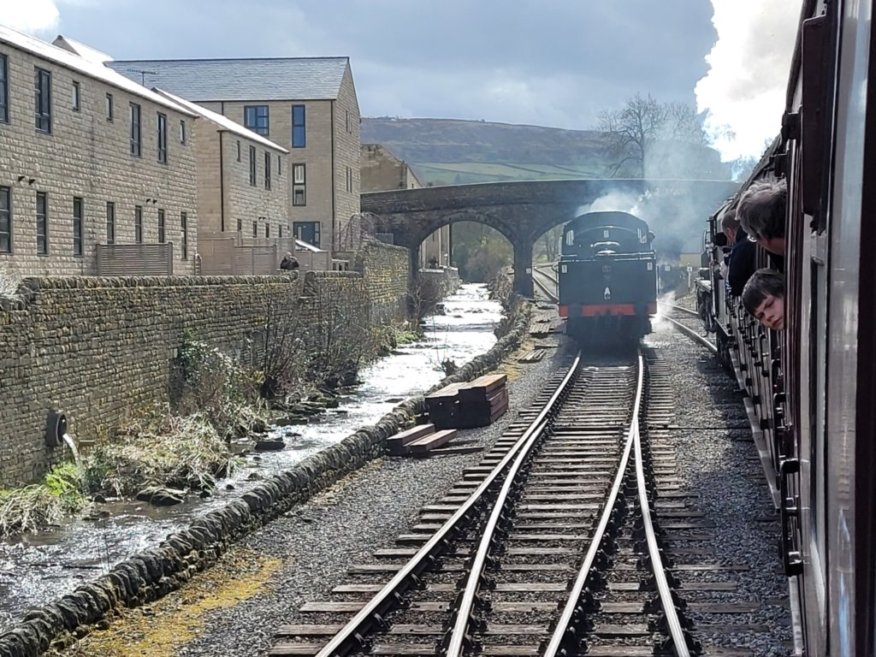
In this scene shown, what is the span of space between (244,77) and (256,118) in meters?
3.37

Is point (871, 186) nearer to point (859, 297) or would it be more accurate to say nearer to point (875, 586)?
point (859, 297)

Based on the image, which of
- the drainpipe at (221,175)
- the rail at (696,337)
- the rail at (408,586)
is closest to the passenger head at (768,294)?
the rail at (408,586)

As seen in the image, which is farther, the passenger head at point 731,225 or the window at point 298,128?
the window at point 298,128

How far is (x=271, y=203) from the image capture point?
43281 mm

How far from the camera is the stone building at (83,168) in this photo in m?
23.1

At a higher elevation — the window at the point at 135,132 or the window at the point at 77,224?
the window at the point at 135,132

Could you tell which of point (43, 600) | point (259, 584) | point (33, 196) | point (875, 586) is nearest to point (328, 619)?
point (259, 584)

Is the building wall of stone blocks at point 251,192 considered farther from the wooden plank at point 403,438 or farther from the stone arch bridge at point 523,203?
the wooden plank at point 403,438

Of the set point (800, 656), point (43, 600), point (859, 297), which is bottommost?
point (43, 600)

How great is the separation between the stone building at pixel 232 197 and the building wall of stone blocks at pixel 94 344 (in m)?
11.7

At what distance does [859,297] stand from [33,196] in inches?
957

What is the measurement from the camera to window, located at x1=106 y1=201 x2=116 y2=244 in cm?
2811

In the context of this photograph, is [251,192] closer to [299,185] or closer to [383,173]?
[299,185]

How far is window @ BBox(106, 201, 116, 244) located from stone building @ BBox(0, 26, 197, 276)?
0.08ft
